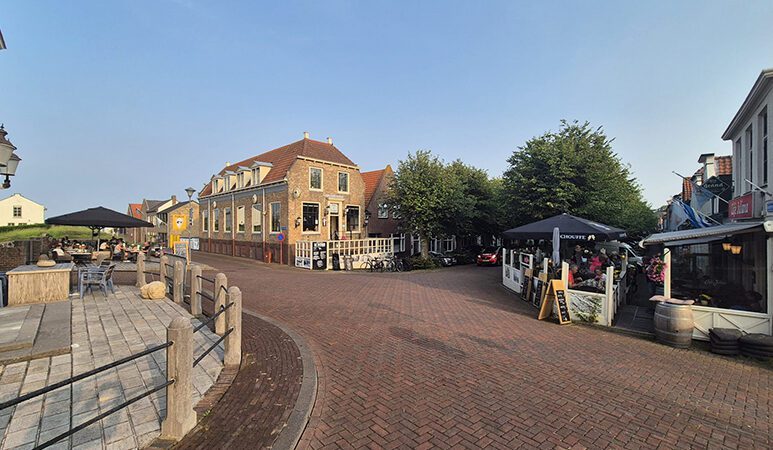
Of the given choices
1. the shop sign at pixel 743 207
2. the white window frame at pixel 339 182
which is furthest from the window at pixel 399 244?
Result: the shop sign at pixel 743 207

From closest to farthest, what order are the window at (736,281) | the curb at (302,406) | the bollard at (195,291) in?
the curb at (302,406)
the window at (736,281)
the bollard at (195,291)

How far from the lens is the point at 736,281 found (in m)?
10.1

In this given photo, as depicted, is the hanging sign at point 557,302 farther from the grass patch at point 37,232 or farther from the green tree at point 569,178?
the grass patch at point 37,232

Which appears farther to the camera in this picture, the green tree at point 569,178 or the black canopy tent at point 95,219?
the green tree at point 569,178

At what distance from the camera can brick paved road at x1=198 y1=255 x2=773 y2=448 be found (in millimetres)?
3652

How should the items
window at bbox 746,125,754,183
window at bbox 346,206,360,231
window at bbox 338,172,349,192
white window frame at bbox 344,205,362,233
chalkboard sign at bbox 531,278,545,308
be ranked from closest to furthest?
window at bbox 746,125,754,183 < chalkboard sign at bbox 531,278,545,308 < window at bbox 338,172,349,192 < white window frame at bbox 344,205,362,233 < window at bbox 346,206,360,231

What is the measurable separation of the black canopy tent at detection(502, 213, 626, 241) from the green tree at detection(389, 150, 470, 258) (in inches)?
417

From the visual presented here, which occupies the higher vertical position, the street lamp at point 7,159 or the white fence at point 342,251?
the street lamp at point 7,159

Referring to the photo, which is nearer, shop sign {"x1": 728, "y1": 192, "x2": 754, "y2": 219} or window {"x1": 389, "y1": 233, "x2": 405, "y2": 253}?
shop sign {"x1": 728, "y1": 192, "x2": 754, "y2": 219}

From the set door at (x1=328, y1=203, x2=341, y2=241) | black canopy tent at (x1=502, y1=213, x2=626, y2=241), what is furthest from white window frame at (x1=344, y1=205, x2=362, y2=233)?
black canopy tent at (x1=502, y1=213, x2=626, y2=241)

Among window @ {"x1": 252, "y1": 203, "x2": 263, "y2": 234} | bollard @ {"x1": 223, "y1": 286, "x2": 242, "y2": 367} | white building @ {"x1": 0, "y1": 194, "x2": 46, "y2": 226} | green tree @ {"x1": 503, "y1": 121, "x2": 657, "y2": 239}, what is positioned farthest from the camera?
white building @ {"x1": 0, "y1": 194, "x2": 46, "y2": 226}

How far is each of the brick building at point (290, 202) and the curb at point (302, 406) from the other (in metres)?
16.5

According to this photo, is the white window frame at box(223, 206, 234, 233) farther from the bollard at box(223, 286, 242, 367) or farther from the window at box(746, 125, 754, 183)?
the window at box(746, 125, 754, 183)

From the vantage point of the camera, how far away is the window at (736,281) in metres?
7.36
